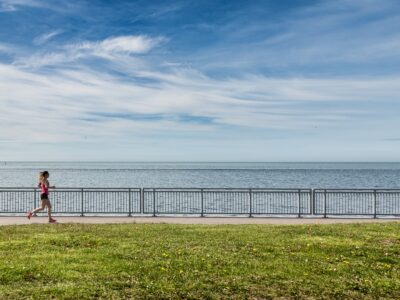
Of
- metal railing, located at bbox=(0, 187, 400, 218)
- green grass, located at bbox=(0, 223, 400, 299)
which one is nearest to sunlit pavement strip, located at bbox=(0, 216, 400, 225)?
metal railing, located at bbox=(0, 187, 400, 218)

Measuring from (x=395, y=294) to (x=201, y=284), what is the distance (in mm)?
3160

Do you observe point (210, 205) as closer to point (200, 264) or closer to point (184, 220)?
point (184, 220)

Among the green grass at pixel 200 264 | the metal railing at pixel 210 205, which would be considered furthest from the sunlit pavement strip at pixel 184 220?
the green grass at pixel 200 264

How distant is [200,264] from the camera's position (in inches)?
396

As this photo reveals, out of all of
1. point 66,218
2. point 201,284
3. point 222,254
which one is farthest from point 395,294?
point 66,218

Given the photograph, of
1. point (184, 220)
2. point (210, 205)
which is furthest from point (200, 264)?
point (210, 205)

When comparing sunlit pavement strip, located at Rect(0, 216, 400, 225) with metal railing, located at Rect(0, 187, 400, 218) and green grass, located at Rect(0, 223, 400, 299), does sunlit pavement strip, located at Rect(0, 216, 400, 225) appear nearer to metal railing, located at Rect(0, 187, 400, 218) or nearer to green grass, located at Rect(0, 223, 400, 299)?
metal railing, located at Rect(0, 187, 400, 218)

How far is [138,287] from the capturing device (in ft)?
27.9

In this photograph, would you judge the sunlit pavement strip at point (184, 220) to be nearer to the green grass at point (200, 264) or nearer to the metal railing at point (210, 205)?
the metal railing at point (210, 205)

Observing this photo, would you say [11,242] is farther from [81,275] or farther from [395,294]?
[395,294]

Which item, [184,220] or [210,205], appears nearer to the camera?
[184,220]

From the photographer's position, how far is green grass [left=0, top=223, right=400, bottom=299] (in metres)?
8.37

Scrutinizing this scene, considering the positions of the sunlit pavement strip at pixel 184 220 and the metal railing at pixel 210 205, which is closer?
the sunlit pavement strip at pixel 184 220

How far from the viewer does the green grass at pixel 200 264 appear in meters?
8.37
